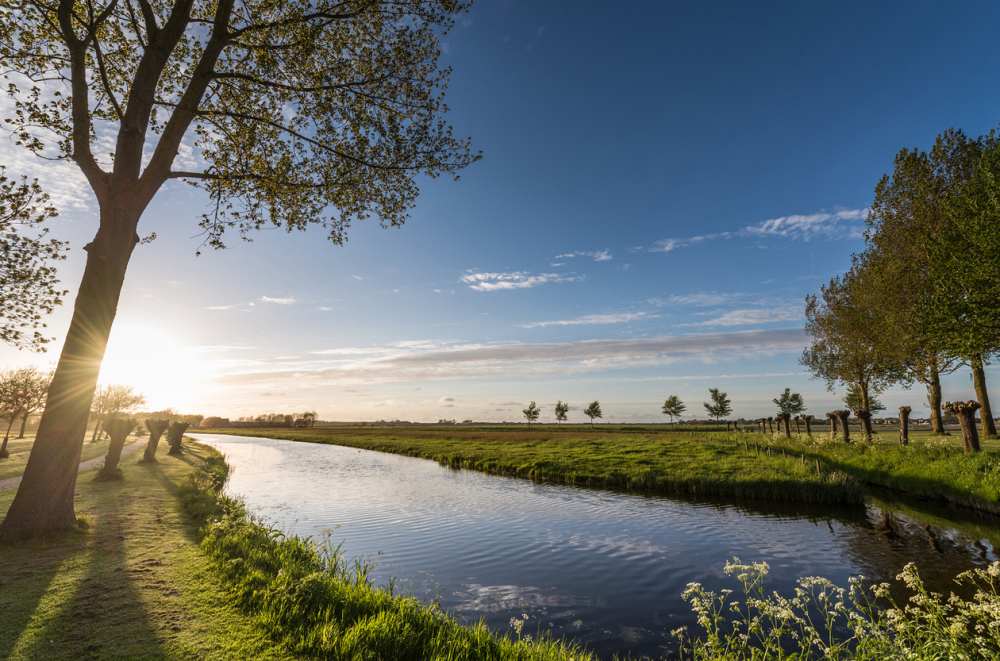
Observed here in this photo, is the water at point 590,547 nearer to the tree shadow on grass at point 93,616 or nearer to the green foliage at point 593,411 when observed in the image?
the tree shadow on grass at point 93,616

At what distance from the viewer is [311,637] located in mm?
6629

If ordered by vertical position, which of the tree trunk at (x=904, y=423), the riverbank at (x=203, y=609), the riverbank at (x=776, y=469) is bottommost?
the riverbank at (x=203, y=609)

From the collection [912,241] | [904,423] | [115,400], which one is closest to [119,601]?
[904,423]

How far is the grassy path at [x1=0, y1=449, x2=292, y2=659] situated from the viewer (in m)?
6.18

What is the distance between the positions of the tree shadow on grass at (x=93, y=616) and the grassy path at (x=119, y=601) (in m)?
0.01

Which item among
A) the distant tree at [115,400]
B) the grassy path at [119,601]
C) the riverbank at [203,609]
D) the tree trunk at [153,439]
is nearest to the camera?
the grassy path at [119,601]

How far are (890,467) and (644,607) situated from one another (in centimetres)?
2540

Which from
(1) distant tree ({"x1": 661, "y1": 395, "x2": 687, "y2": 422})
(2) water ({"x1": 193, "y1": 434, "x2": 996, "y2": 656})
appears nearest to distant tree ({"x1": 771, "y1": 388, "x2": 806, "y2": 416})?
(1) distant tree ({"x1": 661, "y1": 395, "x2": 687, "y2": 422})

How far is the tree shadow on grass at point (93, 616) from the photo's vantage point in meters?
6.03

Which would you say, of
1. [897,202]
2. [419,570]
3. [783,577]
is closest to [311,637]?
[419,570]

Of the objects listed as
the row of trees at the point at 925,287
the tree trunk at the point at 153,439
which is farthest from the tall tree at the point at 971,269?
the tree trunk at the point at 153,439

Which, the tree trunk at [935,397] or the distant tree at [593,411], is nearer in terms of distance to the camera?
the tree trunk at [935,397]

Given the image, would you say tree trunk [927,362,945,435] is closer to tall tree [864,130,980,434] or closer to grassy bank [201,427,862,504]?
tall tree [864,130,980,434]

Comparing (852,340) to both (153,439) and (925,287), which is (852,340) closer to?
(925,287)
